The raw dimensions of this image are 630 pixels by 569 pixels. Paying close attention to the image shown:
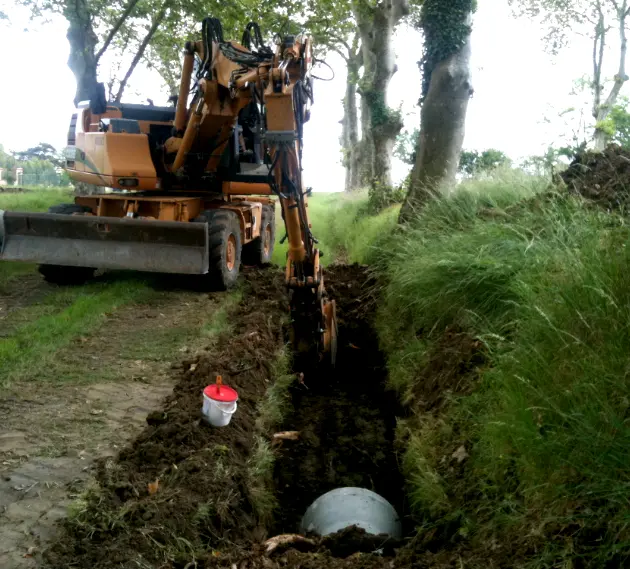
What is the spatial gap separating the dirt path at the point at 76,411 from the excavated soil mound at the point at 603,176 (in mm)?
4122

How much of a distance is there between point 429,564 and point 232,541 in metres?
1.19

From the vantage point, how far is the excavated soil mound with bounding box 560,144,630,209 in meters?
5.96

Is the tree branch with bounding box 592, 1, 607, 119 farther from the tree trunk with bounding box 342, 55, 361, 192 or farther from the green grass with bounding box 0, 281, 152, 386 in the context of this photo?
the green grass with bounding box 0, 281, 152, 386

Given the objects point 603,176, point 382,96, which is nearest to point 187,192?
point 603,176

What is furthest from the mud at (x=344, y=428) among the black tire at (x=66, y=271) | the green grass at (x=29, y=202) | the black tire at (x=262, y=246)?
the green grass at (x=29, y=202)

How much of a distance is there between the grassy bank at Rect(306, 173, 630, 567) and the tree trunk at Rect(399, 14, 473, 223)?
137 inches

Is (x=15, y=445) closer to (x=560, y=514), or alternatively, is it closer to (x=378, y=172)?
(x=560, y=514)

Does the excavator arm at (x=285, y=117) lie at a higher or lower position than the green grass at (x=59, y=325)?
higher

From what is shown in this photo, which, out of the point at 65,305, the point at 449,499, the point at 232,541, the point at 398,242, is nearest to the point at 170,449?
the point at 232,541

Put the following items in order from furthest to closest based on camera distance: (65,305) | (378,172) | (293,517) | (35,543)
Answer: (378,172), (65,305), (293,517), (35,543)

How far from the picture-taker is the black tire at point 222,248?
29.9ft

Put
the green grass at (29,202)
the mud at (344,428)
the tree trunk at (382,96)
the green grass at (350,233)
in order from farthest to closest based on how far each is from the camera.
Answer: the tree trunk at (382,96)
the green grass at (29,202)
the green grass at (350,233)
the mud at (344,428)

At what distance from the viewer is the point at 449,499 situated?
387 cm

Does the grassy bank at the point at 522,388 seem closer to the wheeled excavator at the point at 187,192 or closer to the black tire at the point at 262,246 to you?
the wheeled excavator at the point at 187,192
